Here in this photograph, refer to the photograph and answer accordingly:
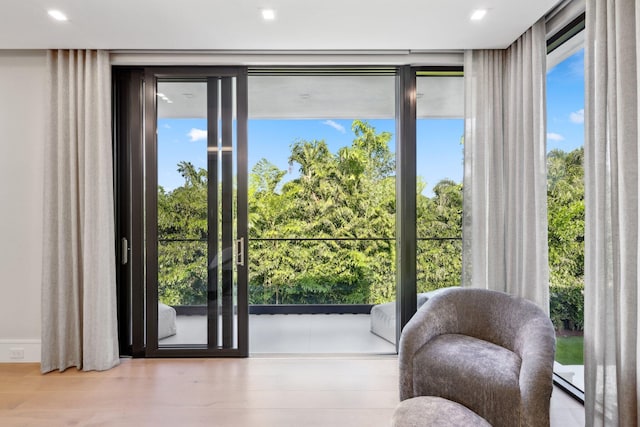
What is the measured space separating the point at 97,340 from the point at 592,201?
3658mm

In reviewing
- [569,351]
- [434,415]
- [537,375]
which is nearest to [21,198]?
[434,415]

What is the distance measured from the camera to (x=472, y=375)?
205 centimetres

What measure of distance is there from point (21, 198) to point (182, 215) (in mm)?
1389

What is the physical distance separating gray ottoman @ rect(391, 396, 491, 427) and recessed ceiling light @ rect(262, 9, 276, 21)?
251 cm

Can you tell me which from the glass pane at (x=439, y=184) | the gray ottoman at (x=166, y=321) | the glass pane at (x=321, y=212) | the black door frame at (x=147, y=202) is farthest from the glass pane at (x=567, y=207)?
the gray ottoman at (x=166, y=321)

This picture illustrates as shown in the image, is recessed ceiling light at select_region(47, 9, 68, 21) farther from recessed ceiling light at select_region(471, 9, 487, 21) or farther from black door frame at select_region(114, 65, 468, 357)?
recessed ceiling light at select_region(471, 9, 487, 21)

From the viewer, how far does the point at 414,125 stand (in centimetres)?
324

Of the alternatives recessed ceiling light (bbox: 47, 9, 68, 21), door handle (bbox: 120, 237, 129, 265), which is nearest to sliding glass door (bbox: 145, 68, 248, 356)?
door handle (bbox: 120, 237, 129, 265)

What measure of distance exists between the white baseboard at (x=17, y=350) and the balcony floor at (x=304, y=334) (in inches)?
43.0

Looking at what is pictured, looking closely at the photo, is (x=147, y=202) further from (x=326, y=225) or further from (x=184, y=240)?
(x=326, y=225)

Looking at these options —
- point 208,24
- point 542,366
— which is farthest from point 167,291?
point 542,366

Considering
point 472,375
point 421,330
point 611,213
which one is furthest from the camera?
point 421,330

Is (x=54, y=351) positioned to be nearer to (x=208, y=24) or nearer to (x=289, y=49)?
(x=208, y=24)

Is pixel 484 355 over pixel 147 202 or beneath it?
beneath
